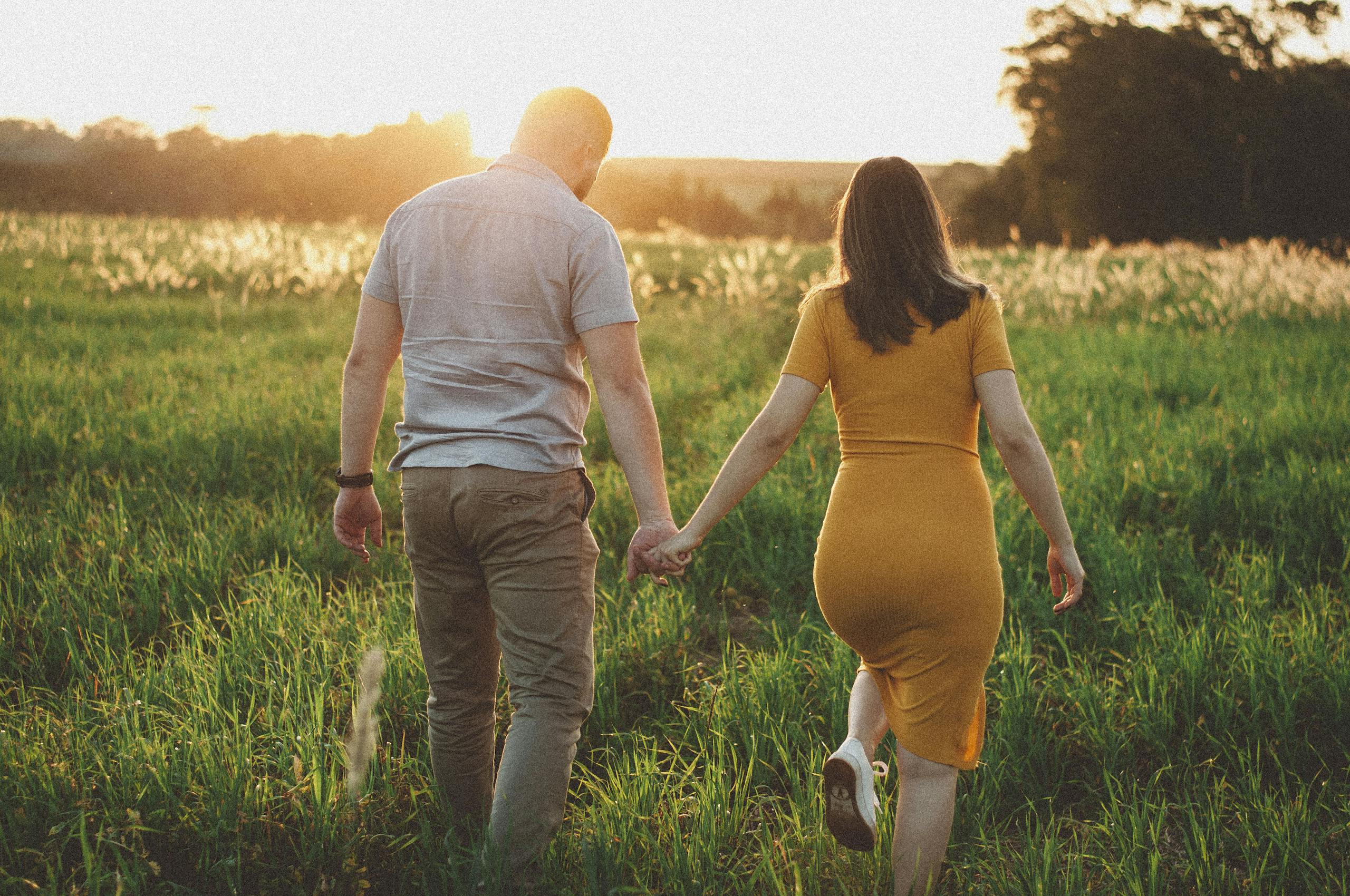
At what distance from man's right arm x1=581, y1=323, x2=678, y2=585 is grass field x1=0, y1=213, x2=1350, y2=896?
2.46 ft

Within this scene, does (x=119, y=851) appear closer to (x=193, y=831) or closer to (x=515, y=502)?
(x=193, y=831)

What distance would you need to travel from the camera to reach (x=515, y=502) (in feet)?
6.63

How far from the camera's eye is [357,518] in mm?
2508

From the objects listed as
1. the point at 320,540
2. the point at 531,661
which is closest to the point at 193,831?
the point at 531,661

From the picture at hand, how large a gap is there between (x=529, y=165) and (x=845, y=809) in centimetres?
179

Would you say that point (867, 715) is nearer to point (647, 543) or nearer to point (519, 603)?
point (647, 543)

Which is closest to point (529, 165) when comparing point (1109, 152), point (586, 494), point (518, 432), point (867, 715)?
point (518, 432)

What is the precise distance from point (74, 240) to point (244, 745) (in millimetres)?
14304

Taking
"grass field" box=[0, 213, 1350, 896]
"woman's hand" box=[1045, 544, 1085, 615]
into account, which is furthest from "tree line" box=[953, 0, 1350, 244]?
"woman's hand" box=[1045, 544, 1085, 615]

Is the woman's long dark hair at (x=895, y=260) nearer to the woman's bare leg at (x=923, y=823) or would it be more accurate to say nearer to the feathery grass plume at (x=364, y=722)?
the woman's bare leg at (x=923, y=823)

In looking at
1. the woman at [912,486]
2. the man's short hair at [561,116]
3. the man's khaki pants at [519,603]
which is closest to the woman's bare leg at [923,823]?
the woman at [912,486]

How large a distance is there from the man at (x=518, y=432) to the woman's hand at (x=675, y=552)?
0.11 feet

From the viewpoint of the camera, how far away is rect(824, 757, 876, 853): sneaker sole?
1940 millimetres

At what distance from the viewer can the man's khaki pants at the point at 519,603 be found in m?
1.99
